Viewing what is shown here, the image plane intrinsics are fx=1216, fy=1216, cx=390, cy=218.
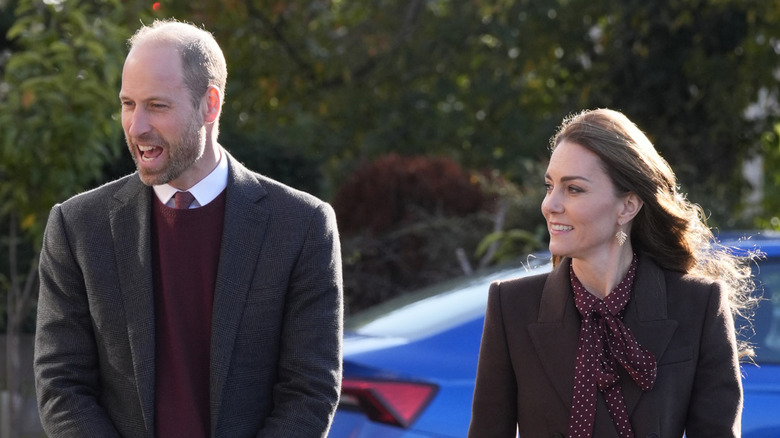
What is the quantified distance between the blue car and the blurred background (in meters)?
3.90

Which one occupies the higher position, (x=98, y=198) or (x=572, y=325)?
(x=572, y=325)

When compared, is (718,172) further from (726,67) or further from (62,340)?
(62,340)

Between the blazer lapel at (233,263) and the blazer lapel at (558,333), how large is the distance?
2.38 ft

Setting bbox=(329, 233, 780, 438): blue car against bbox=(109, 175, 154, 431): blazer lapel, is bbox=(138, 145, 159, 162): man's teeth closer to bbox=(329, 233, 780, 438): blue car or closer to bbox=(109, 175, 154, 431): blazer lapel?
bbox=(109, 175, 154, 431): blazer lapel

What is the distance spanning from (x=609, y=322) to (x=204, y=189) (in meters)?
Result: 1.06

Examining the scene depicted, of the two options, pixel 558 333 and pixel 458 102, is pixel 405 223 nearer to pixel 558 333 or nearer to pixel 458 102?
pixel 458 102

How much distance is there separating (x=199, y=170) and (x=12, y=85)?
3.52 metres

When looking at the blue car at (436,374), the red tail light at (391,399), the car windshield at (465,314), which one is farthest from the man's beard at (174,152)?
the car windshield at (465,314)

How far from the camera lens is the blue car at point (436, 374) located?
13.3 feet

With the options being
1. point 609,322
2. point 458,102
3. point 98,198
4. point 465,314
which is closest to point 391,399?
point 465,314

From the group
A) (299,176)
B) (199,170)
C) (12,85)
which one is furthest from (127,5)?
(199,170)

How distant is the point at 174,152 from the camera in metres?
2.84

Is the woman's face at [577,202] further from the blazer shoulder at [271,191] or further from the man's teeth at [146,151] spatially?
the man's teeth at [146,151]

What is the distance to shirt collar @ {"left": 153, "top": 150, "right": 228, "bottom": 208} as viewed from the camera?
2953mm
